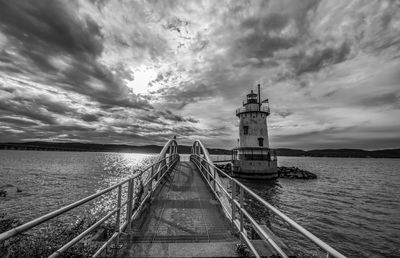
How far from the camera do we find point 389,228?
12211mm

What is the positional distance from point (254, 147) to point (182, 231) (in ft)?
86.9

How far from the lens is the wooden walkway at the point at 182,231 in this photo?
11.4ft

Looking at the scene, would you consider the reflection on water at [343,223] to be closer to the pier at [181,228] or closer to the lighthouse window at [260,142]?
the pier at [181,228]

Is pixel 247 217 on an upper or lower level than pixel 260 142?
lower

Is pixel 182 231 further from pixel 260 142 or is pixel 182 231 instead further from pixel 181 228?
pixel 260 142

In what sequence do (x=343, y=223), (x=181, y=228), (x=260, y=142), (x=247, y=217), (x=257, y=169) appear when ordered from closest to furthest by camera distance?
(x=247, y=217), (x=181, y=228), (x=343, y=223), (x=257, y=169), (x=260, y=142)

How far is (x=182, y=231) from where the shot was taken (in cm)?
441

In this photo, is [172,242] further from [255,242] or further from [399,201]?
[399,201]

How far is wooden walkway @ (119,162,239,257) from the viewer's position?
3461 mm

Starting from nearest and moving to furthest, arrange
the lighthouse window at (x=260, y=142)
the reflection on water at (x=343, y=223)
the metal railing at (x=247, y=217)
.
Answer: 1. the metal railing at (x=247, y=217)
2. the reflection on water at (x=343, y=223)
3. the lighthouse window at (x=260, y=142)

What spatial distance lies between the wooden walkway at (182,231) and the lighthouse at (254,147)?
75.3 ft

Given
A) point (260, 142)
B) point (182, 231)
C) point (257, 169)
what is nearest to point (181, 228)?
point (182, 231)

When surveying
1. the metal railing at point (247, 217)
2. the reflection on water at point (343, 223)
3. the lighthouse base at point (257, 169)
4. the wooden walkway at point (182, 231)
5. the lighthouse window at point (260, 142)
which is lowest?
the reflection on water at point (343, 223)

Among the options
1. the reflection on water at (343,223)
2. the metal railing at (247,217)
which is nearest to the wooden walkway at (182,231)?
the metal railing at (247,217)
